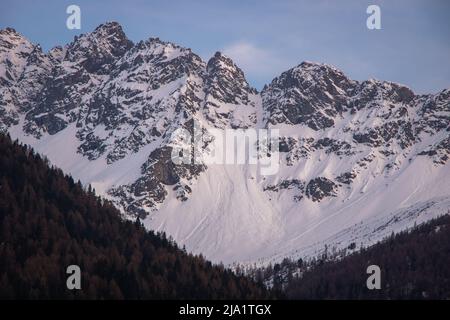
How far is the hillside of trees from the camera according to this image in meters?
163

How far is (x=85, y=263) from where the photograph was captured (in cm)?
17500

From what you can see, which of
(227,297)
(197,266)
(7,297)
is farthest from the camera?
(197,266)

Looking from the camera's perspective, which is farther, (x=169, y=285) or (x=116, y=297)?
(x=169, y=285)

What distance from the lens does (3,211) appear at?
620 ft

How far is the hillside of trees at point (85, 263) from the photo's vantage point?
535 ft
